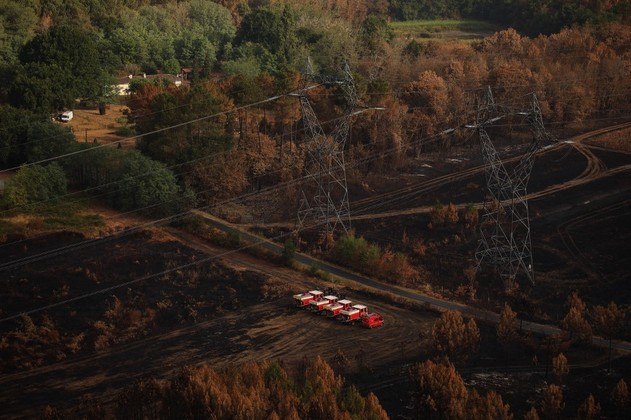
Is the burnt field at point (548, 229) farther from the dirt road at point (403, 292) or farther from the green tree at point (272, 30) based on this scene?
the green tree at point (272, 30)

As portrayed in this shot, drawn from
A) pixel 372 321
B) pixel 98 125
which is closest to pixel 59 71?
pixel 98 125

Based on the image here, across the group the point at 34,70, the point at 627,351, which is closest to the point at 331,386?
the point at 627,351

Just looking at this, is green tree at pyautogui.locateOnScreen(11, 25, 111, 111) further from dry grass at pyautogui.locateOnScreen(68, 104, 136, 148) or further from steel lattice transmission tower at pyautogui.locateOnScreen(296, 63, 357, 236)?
steel lattice transmission tower at pyautogui.locateOnScreen(296, 63, 357, 236)

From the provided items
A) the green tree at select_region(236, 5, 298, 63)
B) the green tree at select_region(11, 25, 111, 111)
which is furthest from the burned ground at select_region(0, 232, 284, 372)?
the green tree at select_region(236, 5, 298, 63)

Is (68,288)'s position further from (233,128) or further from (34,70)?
(34,70)

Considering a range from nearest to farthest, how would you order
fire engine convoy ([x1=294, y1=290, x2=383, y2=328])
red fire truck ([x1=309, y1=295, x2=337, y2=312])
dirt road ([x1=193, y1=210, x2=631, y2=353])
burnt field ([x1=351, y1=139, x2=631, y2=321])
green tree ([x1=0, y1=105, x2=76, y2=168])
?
dirt road ([x1=193, y1=210, x2=631, y2=353]), fire engine convoy ([x1=294, y1=290, x2=383, y2=328]), red fire truck ([x1=309, y1=295, x2=337, y2=312]), burnt field ([x1=351, y1=139, x2=631, y2=321]), green tree ([x1=0, y1=105, x2=76, y2=168])
